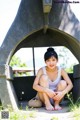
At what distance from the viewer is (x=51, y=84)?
237 inches

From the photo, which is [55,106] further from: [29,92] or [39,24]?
[29,92]

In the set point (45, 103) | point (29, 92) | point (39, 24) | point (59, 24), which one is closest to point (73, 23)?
point (59, 24)

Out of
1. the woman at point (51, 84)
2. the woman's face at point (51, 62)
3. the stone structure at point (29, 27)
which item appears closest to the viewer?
the stone structure at point (29, 27)

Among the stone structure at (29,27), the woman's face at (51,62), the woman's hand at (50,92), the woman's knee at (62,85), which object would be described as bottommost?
the woman's hand at (50,92)

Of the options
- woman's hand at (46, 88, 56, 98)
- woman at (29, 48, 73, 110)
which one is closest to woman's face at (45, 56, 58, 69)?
woman at (29, 48, 73, 110)

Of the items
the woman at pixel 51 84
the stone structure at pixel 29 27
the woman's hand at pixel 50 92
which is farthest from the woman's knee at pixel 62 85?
the stone structure at pixel 29 27

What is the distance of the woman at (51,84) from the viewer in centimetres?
561

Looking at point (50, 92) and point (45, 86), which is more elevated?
point (45, 86)

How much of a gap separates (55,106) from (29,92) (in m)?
1.93

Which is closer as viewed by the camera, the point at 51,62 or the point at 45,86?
the point at 45,86

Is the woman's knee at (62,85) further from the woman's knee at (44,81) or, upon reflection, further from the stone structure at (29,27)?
the stone structure at (29,27)

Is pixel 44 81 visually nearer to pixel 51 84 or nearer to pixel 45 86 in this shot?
pixel 45 86

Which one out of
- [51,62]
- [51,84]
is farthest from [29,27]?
[51,84]

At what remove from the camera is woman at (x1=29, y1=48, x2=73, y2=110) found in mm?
5605
